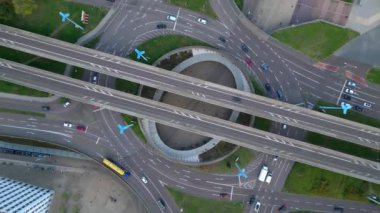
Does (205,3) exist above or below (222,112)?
above

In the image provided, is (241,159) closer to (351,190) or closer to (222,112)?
(222,112)

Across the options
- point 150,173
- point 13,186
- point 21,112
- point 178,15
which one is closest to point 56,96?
point 21,112

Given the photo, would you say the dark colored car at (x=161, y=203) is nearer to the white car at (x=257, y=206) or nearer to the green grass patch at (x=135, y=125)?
the green grass patch at (x=135, y=125)

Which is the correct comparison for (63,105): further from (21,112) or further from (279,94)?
(279,94)

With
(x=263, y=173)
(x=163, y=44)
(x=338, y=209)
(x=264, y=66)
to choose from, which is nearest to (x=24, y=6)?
(x=163, y=44)

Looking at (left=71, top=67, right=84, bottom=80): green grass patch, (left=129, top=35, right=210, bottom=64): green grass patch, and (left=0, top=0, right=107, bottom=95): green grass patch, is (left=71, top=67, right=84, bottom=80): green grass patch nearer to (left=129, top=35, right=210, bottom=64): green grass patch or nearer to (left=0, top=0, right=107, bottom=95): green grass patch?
(left=0, top=0, right=107, bottom=95): green grass patch

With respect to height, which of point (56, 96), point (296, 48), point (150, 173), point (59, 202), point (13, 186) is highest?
point (296, 48)

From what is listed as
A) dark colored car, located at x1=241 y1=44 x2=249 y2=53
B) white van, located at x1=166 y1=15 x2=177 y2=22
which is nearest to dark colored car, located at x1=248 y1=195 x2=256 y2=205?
dark colored car, located at x1=241 y1=44 x2=249 y2=53
